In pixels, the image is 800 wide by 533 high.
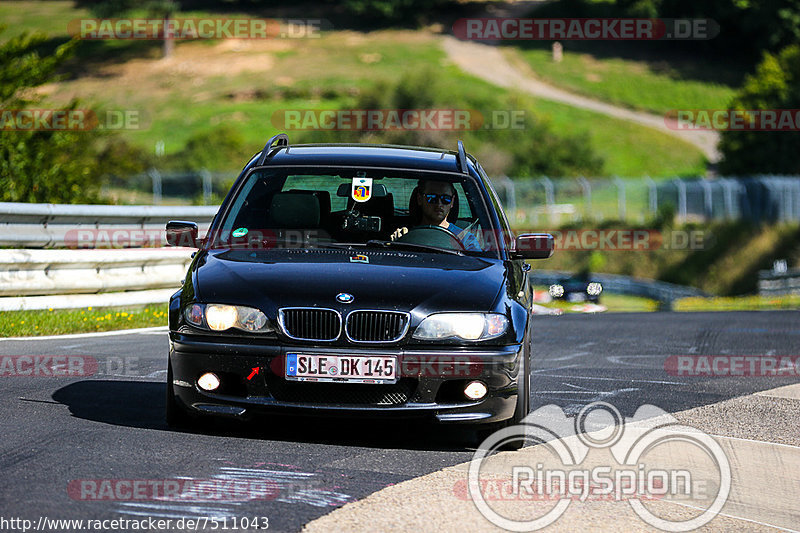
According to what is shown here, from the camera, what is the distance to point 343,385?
239 inches

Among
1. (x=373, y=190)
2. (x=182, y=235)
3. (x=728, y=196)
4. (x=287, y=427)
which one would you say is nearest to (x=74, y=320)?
(x=182, y=235)

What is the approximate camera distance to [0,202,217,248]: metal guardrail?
12.5m

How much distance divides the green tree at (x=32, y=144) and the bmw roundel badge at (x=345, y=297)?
37.6ft

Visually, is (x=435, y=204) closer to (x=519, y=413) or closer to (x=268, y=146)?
(x=268, y=146)

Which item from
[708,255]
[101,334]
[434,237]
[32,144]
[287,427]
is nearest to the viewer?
[287,427]

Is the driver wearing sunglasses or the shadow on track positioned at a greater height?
the driver wearing sunglasses

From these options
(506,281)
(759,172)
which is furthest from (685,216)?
(506,281)

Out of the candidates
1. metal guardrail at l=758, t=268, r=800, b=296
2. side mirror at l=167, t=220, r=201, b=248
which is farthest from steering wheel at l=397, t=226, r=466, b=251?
metal guardrail at l=758, t=268, r=800, b=296

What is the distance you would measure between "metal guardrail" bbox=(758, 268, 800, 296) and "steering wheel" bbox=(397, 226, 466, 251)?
30.3m

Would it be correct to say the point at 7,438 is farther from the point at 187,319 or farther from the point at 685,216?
the point at 685,216

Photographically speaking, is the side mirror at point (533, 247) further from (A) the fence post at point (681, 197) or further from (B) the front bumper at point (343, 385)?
(A) the fence post at point (681, 197)

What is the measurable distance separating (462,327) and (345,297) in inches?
24.1

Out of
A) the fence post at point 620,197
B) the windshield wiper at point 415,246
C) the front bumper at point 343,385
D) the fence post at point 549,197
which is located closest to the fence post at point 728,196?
the fence post at point 620,197

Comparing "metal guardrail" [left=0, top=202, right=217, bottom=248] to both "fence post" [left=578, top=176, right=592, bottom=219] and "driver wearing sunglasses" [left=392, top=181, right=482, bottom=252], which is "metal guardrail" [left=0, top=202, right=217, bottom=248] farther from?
"fence post" [left=578, top=176, right=592, bottom=219]
